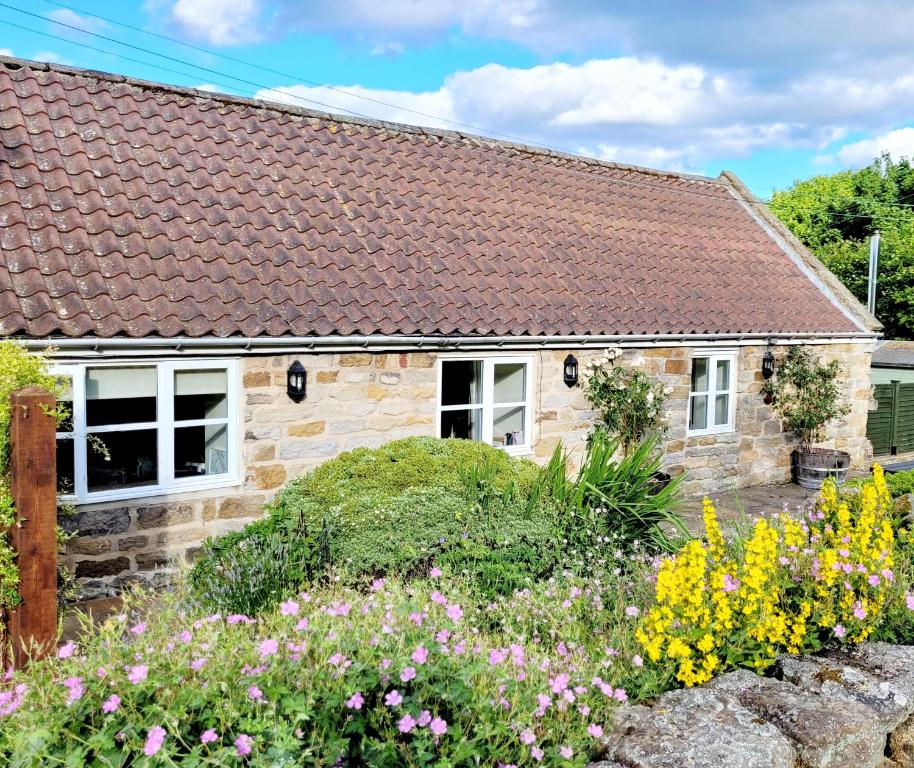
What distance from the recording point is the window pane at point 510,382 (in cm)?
1106

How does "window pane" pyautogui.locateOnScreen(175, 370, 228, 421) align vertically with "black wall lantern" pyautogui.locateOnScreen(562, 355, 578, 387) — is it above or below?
below

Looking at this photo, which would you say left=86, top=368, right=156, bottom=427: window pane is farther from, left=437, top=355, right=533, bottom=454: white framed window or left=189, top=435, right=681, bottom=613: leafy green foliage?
left=437, top=355, right=533, bottom=454: white framed window

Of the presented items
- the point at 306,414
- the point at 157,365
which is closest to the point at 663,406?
the point at 306,414

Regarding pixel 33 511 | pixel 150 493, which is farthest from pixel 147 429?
pixel 33 511

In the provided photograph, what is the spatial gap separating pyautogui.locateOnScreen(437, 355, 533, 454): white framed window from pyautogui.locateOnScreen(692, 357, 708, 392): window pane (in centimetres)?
377

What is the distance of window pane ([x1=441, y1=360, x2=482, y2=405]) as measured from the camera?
10680mm

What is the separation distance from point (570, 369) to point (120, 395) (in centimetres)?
→ 565

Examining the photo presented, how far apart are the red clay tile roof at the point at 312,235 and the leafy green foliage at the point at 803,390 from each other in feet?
2.02

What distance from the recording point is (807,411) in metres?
14.1

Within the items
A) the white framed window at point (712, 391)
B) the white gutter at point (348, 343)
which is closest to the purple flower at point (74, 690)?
the white gutter at point (348, 343)

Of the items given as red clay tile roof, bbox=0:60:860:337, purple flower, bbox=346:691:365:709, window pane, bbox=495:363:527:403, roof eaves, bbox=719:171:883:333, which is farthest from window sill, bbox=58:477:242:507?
roof eaves, bbox=719:171:883:333

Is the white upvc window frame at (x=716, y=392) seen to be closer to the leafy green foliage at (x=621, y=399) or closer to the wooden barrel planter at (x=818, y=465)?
the wooden barrel planter at (x=818, y=465)

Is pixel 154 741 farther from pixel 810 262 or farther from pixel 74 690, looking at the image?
pixel 810 262

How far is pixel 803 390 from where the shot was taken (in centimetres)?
1420
